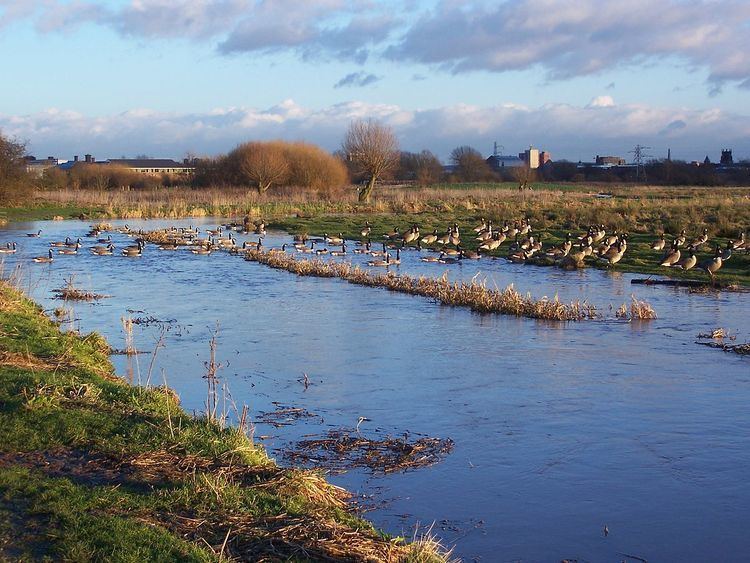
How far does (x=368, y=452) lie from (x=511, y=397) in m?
3.03

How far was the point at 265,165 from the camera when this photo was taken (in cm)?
6869

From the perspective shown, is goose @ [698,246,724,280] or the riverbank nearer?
goose @ [698,246,724,280]

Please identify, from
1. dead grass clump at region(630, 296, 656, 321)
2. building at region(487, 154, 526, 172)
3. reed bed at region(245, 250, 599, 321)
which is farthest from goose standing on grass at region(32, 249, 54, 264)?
building at region(487, 154, 526, 172)

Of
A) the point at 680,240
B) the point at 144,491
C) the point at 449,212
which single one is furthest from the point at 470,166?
the point at 144,491

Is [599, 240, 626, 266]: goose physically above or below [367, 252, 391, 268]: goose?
above

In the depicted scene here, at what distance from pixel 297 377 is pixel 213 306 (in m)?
7.11

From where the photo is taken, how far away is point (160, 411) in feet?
27.9

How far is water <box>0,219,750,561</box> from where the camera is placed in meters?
7.34

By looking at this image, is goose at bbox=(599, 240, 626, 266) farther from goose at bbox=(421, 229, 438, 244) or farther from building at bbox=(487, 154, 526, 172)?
building at bbox=(487, 154, 526, 172)

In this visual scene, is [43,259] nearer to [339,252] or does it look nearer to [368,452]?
[339,252]

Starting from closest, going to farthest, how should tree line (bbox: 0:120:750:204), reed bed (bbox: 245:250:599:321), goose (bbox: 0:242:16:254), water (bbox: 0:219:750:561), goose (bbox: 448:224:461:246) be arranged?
water (bbox: 0:219:750:561), reed bed (bbox: 245:250:599:321), goose (bbox: 0:242:16:254), goose (bbox: 448:224:461:246), tree line (bbox: 0:120:750:204)

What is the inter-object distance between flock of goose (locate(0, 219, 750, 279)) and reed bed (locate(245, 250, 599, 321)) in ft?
8.26

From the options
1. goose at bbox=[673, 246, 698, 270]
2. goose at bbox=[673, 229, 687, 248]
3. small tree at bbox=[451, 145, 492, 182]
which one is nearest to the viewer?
goose at bbox=[673, 246, 698, 270]

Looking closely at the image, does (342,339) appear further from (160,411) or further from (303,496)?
(303,496)
